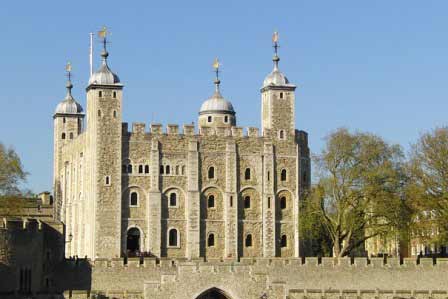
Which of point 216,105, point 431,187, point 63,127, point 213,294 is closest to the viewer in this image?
point 213,294

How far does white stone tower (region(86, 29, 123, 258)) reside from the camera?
86812mm

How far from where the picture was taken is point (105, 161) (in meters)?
87.8

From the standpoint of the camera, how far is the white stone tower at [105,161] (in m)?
86.8

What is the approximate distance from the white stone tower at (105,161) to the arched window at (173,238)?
404 centimetres

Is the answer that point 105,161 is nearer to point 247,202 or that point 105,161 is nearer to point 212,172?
point 212,172

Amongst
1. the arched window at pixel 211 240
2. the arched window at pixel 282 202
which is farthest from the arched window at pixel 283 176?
the arched window at pixel 211 240

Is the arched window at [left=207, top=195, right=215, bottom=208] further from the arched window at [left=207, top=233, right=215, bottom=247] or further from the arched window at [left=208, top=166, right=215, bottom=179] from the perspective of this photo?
the arched window at [left=207, top=233, right=215, bottom=247]

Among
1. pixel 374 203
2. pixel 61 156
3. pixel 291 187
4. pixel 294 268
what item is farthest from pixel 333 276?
pixel 61 156

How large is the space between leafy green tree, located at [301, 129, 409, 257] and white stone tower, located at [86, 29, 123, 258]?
14554 millimetres

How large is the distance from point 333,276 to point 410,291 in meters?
4.97

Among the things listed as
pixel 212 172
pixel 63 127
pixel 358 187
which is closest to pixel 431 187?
pixel 358 187

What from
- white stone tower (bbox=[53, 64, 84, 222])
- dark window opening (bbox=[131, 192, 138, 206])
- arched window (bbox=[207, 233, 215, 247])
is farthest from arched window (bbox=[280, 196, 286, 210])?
white stone tower (bbox=[53, 64, 84, 222])

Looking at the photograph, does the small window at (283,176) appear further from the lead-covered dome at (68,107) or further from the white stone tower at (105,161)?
the lead-covered dome at (68,107)

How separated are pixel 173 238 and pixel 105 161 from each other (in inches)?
299
